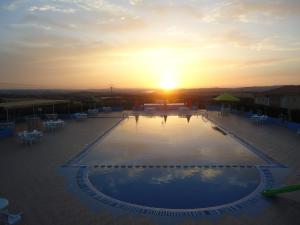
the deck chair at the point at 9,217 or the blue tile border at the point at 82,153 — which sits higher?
the blue tile border at the point at 82,153

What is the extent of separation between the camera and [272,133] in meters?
15.1

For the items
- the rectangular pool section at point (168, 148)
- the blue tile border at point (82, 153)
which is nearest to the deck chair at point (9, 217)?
the blue tile border at point (82, 153)

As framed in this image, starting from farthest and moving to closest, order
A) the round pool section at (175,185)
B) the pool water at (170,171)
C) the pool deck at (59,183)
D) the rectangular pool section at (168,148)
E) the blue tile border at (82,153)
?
the rectangular pool section at (168,148) → the blue tile border at (82,153) → the pool water at (170,171) → the round pool section at (175,185) → the pool deck at (59,183)

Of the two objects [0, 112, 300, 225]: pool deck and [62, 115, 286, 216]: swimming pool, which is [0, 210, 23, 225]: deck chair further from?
[62, 115, 286, 216]: swimming pool

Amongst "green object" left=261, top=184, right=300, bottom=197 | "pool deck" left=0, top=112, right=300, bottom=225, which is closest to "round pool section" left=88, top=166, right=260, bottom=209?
"green object" left=261, top=184, right=300, bottom=197

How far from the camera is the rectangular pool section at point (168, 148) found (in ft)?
32.8

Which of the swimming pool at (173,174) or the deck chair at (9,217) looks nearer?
the deck chair at (9,217)

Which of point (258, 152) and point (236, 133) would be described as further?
point (236, 133)

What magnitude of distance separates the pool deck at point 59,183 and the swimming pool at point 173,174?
49cm

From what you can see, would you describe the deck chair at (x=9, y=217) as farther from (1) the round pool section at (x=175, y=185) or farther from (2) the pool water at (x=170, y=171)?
(1) the round pool section at (x=175, y=185)

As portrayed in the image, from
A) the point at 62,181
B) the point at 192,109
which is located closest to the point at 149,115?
the point at 192,109

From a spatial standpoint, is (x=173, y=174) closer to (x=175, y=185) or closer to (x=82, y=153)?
(x=175, y=185)

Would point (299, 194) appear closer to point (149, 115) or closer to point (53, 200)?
point (53, 200)

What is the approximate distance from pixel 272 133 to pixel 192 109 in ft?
44.4
